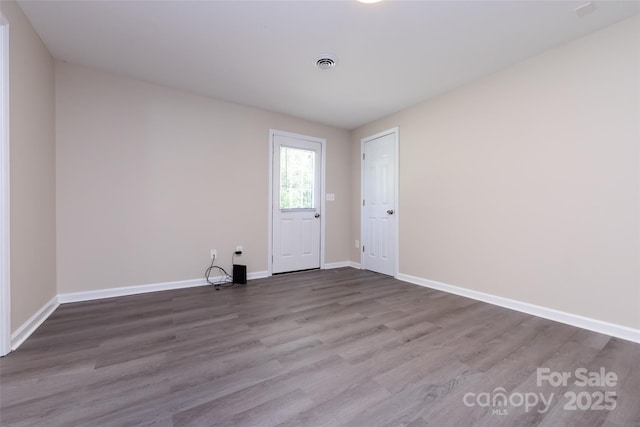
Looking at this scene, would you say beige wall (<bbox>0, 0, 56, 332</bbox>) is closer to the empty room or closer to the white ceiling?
the empty room

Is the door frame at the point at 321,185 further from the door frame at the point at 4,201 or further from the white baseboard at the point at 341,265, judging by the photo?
the door frame at the point at 4,201

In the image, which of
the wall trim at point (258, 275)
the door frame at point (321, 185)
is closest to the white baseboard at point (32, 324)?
the wall trim at point (258, 275)

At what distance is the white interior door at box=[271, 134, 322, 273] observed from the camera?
4117 millimetres

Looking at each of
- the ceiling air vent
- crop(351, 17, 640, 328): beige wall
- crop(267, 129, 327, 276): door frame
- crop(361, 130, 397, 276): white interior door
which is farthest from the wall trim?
the ceiling air vent

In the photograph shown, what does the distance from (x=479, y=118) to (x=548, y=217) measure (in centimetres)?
123

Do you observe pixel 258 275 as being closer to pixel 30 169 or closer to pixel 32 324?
pixel 32 324

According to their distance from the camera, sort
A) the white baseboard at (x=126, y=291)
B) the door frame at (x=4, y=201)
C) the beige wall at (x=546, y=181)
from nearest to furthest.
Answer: the door frame at (x=4, y=201) < the beige wall at (x=546, y=181) < the white baseboard at (x=126, y=291)

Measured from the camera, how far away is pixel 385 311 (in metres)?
2.63

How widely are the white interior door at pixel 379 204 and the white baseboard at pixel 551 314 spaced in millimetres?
884

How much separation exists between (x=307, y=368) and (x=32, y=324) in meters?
2.19

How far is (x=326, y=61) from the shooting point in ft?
8.74

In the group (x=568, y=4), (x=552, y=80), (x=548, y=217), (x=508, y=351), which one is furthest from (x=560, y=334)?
(x=568, y=4)

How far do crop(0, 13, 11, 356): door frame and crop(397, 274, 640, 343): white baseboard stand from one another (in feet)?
12.5

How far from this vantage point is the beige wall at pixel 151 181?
2807mm
